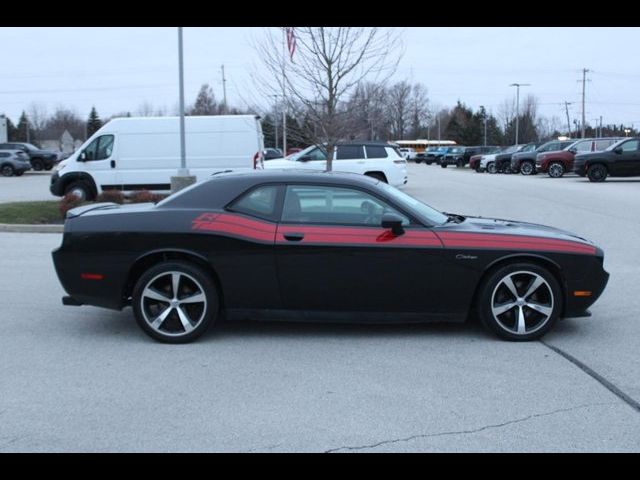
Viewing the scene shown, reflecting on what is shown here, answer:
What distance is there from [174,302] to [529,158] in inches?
1331

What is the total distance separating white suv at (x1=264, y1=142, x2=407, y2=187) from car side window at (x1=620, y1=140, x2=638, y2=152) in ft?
35.1

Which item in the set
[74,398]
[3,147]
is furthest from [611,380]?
[3,147]

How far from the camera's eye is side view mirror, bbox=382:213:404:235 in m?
5.55

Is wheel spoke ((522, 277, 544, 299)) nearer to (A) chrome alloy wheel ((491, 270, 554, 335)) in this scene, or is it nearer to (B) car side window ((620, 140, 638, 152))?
(A) chrome alloy wheel ((491, 270, 554, 335))

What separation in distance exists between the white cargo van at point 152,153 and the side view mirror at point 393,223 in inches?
487

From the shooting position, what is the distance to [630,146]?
26484 mm

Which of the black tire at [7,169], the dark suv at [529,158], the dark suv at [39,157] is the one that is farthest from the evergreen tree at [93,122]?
the dark suv at [529,158]

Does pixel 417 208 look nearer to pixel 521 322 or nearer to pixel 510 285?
pixel 510 285

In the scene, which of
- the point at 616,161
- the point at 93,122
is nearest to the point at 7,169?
the point at 616,161

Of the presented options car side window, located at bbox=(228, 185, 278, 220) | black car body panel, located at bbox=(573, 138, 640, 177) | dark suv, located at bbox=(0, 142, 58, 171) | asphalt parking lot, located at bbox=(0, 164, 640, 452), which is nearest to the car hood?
asphalt parking lot, located at bbox=(0, 164, 640, 452)

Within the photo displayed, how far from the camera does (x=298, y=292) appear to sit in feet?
18.6

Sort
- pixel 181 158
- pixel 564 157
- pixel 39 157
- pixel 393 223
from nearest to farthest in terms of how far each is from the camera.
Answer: pixel 393 223 < pixel 181 158 < pixel 564 157 < pixel 39 157

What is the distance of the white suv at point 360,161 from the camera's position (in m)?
20.5

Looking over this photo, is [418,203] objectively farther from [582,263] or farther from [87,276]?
[87,276]
